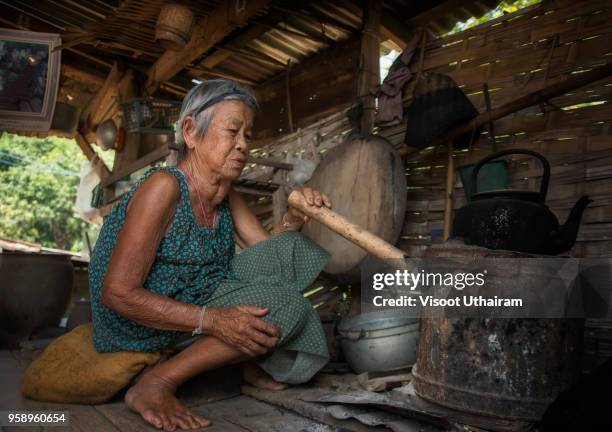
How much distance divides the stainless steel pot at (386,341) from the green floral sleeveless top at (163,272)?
832 mm

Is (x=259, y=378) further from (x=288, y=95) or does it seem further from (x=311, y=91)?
(x=288, y=95)

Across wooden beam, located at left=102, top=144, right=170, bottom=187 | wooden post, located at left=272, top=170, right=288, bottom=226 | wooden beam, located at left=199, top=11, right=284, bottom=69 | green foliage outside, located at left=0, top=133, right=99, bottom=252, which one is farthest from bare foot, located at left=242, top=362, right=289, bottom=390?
green foliage outside, located at left=0, top=133, right=99, bottom=252

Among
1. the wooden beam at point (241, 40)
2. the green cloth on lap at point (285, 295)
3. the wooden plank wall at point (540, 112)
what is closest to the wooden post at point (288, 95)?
the wooden beam at point (241, 40)

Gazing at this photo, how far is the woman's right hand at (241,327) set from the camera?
6.04 ft

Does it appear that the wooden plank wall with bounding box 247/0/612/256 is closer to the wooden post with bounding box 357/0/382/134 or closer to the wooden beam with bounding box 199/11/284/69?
the wooden post with bounding box 357/0/382/134

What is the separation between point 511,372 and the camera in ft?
5.24

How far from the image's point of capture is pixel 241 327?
1.84 metres

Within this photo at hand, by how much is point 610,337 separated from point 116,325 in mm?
2340

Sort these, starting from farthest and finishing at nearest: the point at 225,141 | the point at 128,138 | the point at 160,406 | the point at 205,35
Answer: the point at 128,138 → the point at 205,35 → the point at 225,141 → the point at 160,406

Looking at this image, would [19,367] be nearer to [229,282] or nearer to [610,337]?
[229,282]

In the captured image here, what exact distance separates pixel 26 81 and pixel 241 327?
2508mm

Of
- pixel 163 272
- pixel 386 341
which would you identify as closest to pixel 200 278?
pixel 163 272

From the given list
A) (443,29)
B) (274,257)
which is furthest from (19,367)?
(443,29)

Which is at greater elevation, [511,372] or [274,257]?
[274,257]
